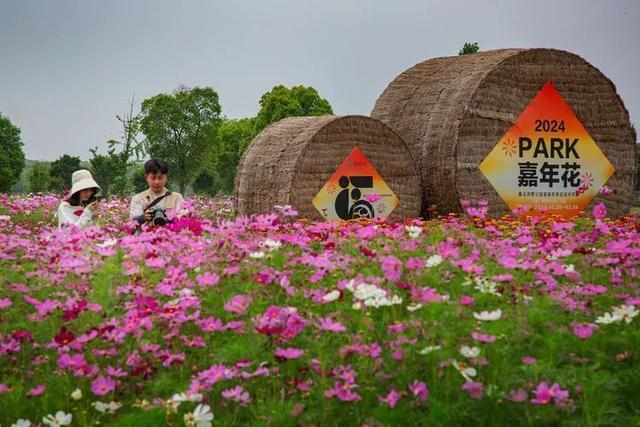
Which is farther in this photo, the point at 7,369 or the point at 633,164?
the point at 633,164

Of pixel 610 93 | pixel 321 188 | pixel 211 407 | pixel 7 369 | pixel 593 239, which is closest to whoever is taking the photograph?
pixel 211 407

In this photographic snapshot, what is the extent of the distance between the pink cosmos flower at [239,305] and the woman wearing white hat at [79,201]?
435cm

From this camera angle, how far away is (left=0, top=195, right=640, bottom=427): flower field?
4.04 meters

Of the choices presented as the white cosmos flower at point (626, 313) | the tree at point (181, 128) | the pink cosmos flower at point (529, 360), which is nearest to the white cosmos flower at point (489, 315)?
the pink cosmos flower at point (529, 360)

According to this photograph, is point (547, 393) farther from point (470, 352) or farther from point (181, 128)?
point (181, 128)

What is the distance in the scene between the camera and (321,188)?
34.7 ft

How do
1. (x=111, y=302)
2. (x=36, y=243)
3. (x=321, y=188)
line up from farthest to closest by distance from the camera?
(x=321, y=188) → (x=36, y=243) → (x=111, y=302)

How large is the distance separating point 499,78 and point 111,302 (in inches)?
315

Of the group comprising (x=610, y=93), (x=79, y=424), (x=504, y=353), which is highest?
(x=610, y=93)

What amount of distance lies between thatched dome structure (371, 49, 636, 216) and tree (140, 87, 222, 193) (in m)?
36.5

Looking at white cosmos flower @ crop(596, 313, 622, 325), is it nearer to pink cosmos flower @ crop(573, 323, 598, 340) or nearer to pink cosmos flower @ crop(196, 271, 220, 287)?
pink cosmos flower @ crop(573, 323, 598, 340)

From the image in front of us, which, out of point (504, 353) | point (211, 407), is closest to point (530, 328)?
point (504, 353)

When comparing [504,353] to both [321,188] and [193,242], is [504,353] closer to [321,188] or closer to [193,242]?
[193,242]

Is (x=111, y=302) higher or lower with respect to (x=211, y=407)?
higher
